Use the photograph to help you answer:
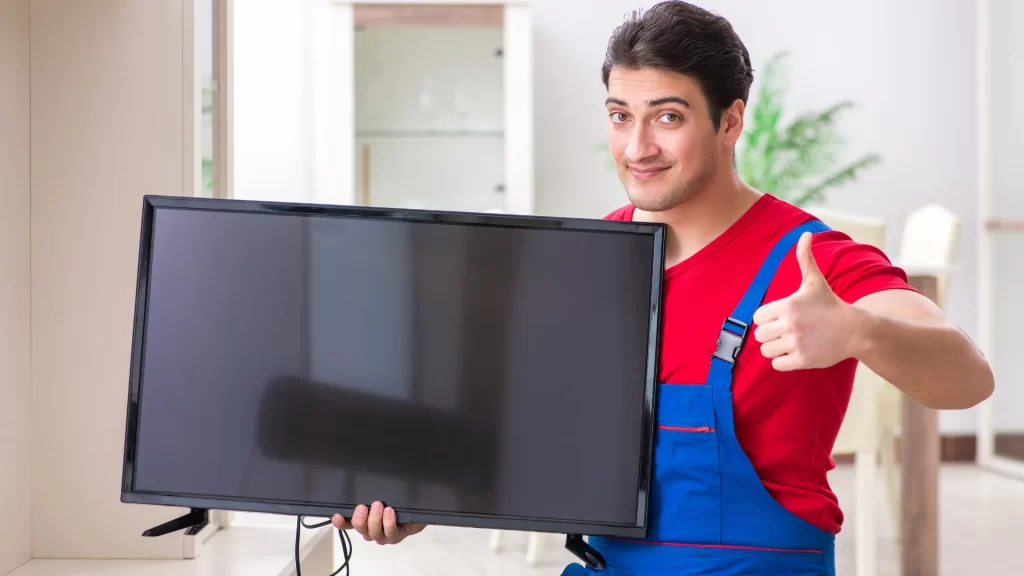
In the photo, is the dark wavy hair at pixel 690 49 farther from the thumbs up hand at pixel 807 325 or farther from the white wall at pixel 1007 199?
the white wall at pixel 1007 199

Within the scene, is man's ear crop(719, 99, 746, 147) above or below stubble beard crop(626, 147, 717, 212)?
above

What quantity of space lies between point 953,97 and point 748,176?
1.35 metres

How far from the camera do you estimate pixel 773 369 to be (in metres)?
1.17

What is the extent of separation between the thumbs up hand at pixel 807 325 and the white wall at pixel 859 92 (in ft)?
11.8

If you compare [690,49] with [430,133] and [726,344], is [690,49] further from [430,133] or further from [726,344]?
[430,133]

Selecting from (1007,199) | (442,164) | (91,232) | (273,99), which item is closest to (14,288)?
(91,232)

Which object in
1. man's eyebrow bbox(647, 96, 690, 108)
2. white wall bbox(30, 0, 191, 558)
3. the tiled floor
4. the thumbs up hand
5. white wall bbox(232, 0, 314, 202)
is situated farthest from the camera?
white wall bbox(232, 0, 314, 202)

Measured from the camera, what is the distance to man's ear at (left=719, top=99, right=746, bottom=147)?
128cm

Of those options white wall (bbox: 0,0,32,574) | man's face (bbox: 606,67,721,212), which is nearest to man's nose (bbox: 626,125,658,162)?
man's face (bbox: 606,67,721,212)

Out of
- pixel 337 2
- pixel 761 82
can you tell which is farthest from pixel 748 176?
pixel 337 2

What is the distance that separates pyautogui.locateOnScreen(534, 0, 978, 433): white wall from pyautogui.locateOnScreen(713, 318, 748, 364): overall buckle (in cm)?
345

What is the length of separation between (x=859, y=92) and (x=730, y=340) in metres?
3.91

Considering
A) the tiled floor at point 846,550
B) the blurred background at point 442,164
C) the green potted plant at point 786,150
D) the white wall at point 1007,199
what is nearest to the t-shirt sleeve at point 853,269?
the blurred background at point 442,164

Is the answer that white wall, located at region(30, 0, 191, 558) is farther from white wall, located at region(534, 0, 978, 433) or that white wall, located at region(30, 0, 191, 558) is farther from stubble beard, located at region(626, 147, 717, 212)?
white wall, located at region(534, 0, 978, 433)
